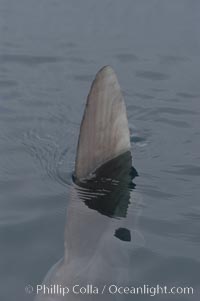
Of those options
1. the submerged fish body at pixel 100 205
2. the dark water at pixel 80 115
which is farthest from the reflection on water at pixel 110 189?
the dark water at pixel 80 115

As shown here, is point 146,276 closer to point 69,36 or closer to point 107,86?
point 107,86

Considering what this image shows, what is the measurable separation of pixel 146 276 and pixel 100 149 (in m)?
0.95

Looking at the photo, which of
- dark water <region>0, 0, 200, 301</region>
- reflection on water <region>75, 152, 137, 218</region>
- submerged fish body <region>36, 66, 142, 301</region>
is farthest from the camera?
reflection on water <region>75, 152, 137, 218</region>

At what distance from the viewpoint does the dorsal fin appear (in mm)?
4863

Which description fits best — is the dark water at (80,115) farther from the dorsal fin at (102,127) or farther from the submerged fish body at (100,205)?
the dorsal fin at (102,127)

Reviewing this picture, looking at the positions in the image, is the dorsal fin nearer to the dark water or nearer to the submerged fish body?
the submerged fish body

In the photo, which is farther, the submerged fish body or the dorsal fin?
the dorsal fin

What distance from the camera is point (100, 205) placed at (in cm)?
512

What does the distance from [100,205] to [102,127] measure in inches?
20.3

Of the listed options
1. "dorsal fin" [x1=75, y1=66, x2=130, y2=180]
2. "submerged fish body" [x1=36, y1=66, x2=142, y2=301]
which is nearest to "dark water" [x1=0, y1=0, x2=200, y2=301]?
"submerged fish body" [x1=36, y1=66, x2=142, y2=301]

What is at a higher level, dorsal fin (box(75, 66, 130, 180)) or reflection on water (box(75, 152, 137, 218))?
dorsal fin (box(75, 66, 130, 180))

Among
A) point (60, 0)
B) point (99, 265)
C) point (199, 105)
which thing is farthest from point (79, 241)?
point (60, 0)

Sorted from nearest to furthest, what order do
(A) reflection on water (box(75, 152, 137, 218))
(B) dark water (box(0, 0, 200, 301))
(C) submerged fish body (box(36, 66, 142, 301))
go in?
A: (C) submerged fish body (box(36, 66, 142, 301)), (B) dark water (box(0, 0, 200, 301)), (A) reflection on water (box(75, 152, 137, 218))

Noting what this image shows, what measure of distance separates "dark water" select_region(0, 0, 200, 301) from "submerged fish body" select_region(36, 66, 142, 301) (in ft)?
0.46
